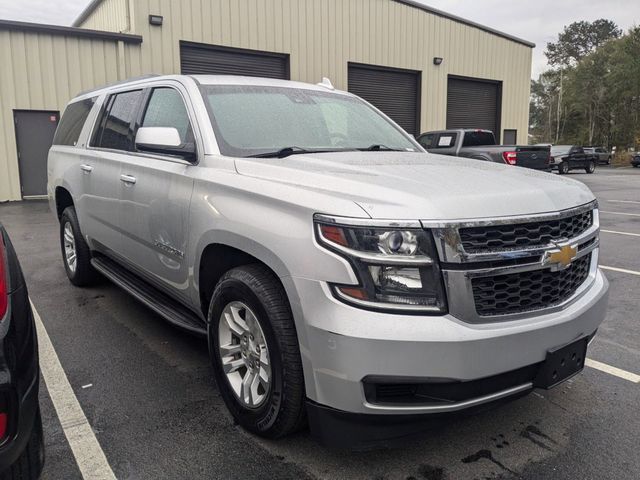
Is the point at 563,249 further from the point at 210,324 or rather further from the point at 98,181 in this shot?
the point at 98,181

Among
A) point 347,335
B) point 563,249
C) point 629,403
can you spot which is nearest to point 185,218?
point 347,335

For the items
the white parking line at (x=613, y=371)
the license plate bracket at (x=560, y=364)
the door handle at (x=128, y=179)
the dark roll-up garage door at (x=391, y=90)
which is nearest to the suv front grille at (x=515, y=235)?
the license plate bracket at (x=560, y=364)

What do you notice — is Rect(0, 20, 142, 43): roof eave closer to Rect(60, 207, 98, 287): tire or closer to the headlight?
Rect(60, 207, 98, 287): tire

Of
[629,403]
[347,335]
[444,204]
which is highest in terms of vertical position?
[444,204]

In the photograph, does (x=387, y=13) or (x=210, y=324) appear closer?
(x=210, y=324)

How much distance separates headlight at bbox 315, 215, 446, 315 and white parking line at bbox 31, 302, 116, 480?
1.42 meters

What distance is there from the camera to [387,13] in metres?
18.5

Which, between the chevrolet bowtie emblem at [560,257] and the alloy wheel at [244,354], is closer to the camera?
the chevrolet bowtie emblem at [560,257]

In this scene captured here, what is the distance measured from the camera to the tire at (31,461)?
2066 millimetres

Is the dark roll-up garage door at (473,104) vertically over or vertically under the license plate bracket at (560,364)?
over

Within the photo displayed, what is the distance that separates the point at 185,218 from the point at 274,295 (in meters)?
0.97

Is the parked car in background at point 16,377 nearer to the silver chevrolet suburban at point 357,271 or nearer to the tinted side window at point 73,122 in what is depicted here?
the silver chevrolet suburban at point 357,271

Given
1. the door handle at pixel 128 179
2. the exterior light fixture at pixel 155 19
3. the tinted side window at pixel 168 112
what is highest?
the exterior light fixture at pixel 155 19

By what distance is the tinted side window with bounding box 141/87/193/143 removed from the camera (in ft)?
11.1
